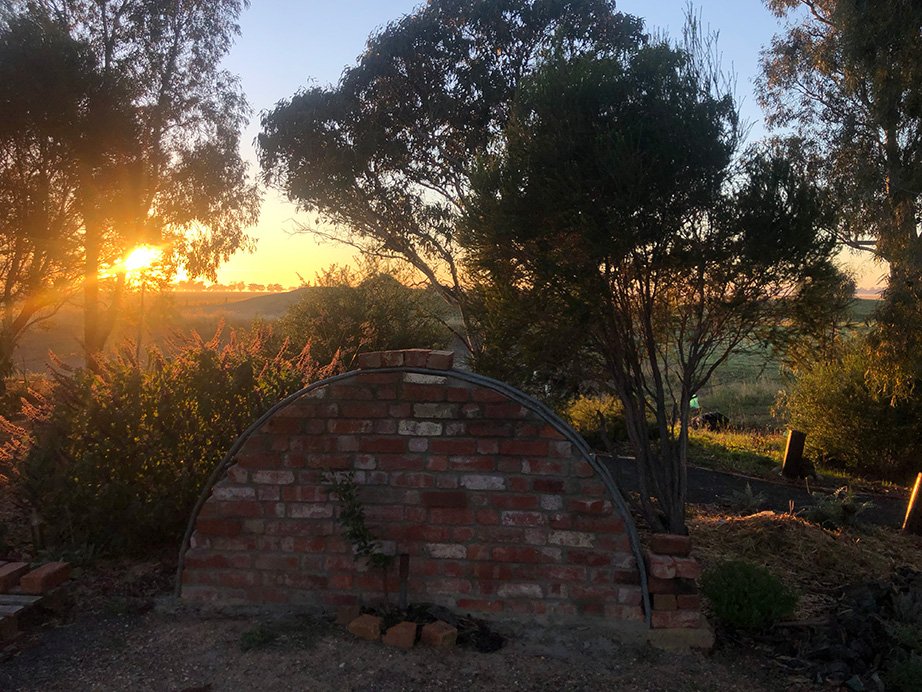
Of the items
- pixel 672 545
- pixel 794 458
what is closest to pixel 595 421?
pixel 794 458

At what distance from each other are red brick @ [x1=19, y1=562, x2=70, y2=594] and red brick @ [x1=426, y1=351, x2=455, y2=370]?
2664 millimetres

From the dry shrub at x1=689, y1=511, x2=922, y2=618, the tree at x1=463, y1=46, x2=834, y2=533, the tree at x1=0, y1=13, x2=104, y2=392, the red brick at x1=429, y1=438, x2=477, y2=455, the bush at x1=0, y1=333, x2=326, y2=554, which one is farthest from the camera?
the tree at x1=0, y1=13, x2=104, y2=392

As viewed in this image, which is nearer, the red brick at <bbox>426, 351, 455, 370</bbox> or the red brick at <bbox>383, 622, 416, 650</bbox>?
the red brick at <bbox>383, 622, 416, 650</bbox>

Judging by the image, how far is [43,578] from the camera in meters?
4.23

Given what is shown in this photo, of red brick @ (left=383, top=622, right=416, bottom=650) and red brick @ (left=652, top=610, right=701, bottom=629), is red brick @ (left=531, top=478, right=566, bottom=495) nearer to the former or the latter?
red brick @ (left=652, top=610, right=701, bottom=629)

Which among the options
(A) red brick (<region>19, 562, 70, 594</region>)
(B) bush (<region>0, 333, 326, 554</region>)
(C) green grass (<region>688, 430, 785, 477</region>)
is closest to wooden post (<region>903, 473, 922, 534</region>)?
(C) green grass (<region>688, 430, 785, 477</region>)

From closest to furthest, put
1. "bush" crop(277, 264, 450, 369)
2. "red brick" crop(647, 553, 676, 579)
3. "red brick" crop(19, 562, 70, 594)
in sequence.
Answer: "red brick" crop(647, 553, 676, 579) → "red brick" crop(19, 562, 70, 594) → "bush" crop(277, 264, 450, 369)

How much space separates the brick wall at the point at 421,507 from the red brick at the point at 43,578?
31.8 inches

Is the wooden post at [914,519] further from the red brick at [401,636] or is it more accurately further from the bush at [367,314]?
the bush at [367,314]

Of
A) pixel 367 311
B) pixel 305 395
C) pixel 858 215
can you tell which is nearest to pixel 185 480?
pixel 305 395

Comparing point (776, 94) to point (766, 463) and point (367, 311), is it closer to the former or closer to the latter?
point (766, 463)

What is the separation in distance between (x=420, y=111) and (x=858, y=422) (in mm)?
9907

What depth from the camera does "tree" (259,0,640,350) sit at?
42.8ft

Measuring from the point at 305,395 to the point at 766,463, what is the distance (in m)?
10.2
